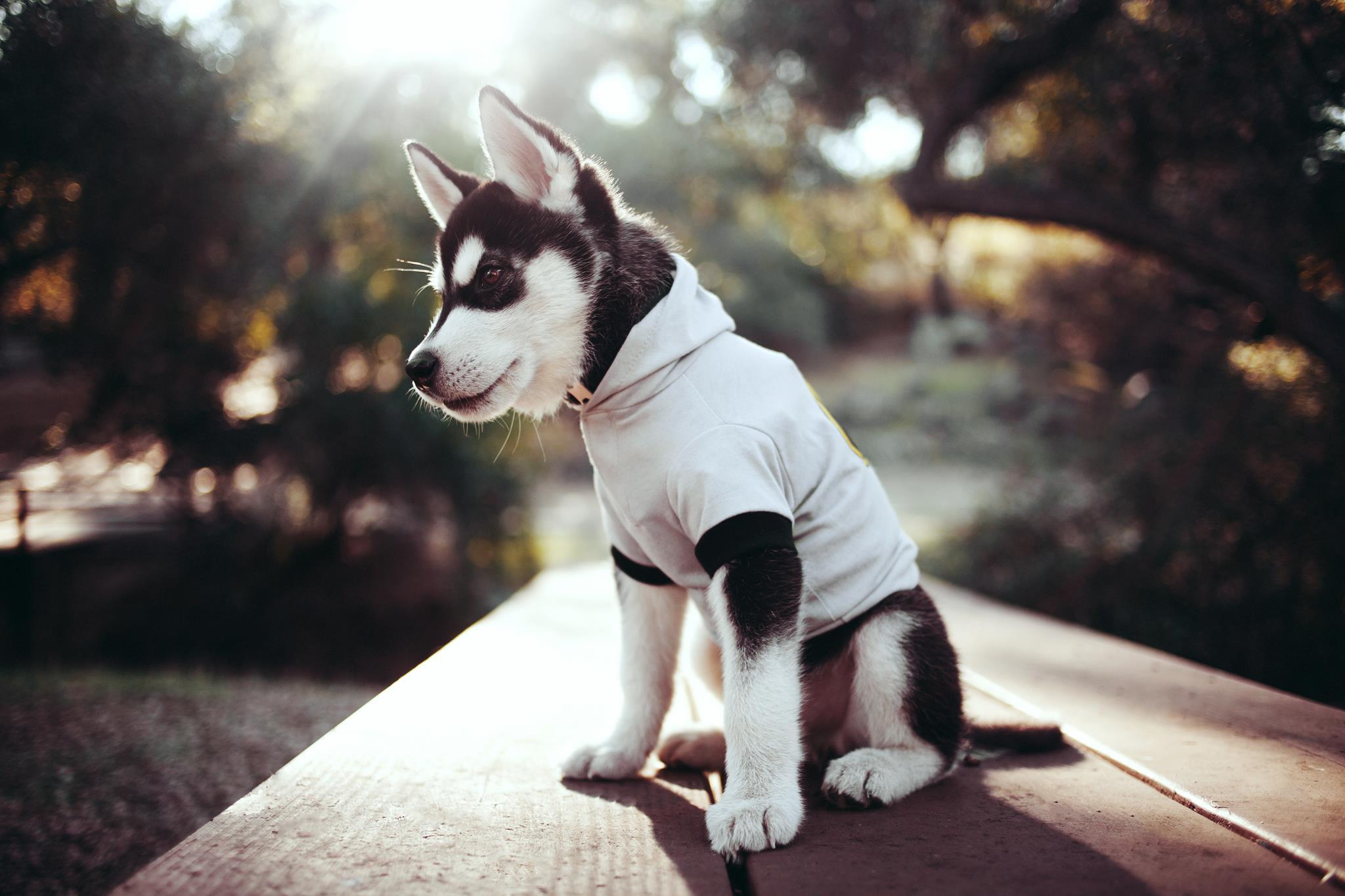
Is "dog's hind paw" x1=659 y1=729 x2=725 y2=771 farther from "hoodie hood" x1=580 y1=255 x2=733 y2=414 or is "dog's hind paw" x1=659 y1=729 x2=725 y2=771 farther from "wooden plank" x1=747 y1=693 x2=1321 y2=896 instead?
"hoodie hood" x1=580 y1=255 x2=733 y2=414

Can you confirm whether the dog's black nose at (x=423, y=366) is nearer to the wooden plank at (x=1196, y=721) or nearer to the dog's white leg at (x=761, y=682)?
the dog's white leg at (x=761, y=682)

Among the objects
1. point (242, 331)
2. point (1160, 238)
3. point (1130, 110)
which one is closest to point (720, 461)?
point (1160, 238)

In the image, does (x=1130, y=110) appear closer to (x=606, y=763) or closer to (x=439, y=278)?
(x=439, y=278)

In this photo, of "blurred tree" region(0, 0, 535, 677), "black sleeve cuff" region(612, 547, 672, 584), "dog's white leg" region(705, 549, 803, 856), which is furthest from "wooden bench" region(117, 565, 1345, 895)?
"blurred tree" region(0, 0, 535, 677)

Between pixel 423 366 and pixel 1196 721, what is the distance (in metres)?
2.58

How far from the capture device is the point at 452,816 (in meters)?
2.02

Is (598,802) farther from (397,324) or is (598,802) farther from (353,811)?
(397,324)

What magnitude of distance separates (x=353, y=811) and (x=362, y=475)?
572 cm

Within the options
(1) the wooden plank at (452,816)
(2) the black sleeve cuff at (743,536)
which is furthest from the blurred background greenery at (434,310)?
(2) the black sleeve cuff at (743,536)

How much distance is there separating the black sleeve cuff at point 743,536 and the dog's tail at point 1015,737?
3.46ft

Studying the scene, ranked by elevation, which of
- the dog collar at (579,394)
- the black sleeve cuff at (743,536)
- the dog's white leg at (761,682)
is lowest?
the dog's white leg at (761,682)

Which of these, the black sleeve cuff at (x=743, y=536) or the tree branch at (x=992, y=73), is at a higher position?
the tree branch at (x=992, y=73)

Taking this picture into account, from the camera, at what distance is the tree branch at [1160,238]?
3928mm

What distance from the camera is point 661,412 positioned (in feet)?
6.99
